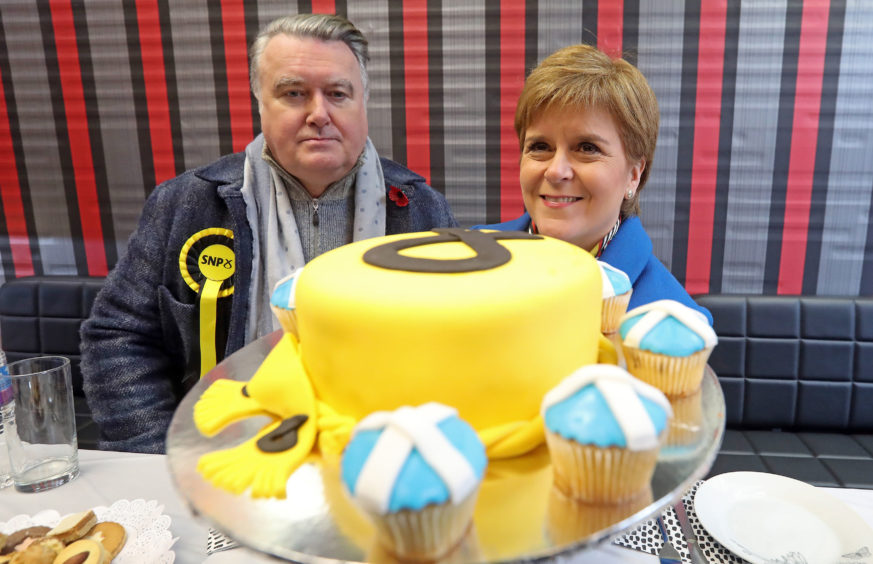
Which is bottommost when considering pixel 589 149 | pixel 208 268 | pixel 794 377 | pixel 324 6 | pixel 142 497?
pixel 794 377

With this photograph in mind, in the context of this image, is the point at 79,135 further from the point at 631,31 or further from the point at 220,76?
the point at 631,31

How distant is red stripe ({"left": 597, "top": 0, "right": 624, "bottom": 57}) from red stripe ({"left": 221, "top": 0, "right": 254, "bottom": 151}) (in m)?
1.53

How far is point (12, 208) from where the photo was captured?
9.25 ft

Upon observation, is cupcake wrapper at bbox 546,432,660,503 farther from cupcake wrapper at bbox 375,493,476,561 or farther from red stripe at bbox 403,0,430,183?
red stripe at bbox 403,0,430,183

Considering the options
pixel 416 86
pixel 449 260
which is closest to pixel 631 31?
pixel 416 86

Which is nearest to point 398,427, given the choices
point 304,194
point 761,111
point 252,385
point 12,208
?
point 252,385

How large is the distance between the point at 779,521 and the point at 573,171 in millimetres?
816

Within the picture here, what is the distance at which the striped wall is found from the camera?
2.36 metres

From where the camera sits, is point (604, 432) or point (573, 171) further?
point (573, 171)

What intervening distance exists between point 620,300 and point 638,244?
1.50 feet

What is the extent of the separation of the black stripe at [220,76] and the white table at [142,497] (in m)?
1.71

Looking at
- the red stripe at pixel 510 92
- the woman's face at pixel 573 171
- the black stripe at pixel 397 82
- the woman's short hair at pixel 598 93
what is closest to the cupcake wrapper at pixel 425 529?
the woman's face at pixel 573 171

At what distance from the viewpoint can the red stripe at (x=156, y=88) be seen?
2566 mm

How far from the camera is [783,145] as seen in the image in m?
2.42
